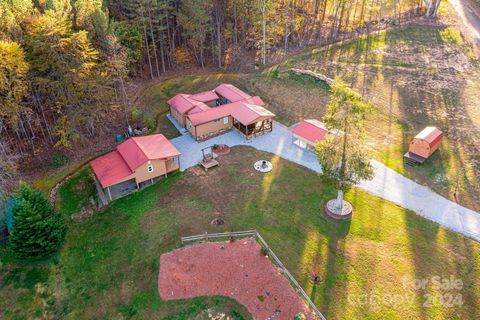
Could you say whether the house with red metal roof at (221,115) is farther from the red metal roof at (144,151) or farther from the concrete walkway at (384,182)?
the red metal roof at (144,151)

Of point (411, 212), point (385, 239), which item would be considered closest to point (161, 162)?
point (385, 239)

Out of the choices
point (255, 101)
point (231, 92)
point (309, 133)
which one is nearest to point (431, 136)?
point (309, 133)

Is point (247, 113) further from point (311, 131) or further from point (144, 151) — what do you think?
point (144, 151)

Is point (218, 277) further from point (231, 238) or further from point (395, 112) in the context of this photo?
point (395, 112)

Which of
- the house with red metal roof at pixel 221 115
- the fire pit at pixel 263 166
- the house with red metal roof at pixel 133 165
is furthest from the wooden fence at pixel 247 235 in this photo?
the house with red metal roof at pixel 221 115

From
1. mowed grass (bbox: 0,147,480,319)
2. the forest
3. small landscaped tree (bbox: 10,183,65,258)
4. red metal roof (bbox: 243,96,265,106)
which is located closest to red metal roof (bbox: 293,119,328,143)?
mowed grass (bbox: 0,147,480,319)

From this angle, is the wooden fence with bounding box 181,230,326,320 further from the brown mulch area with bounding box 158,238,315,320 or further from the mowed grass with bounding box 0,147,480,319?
the mowed grass with bounding box 0,147,480,319
